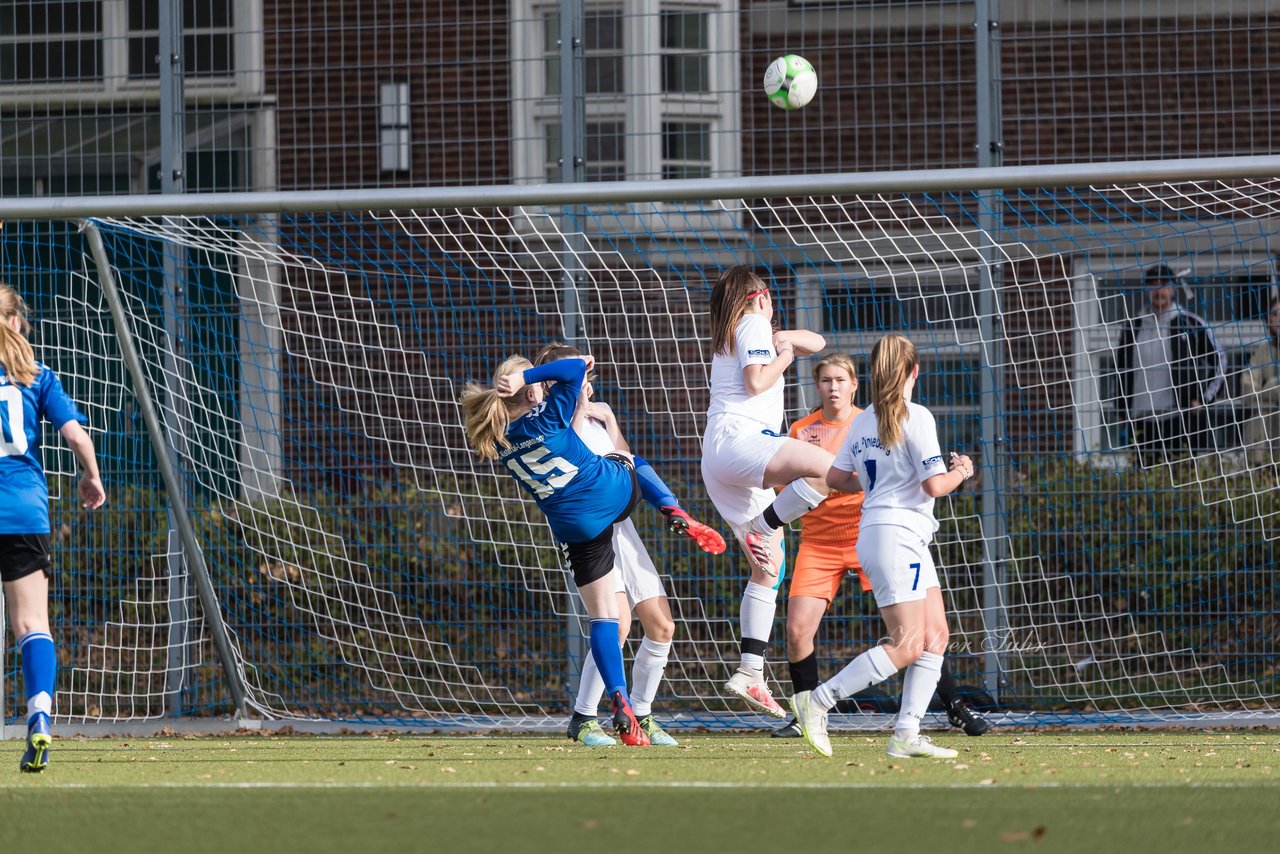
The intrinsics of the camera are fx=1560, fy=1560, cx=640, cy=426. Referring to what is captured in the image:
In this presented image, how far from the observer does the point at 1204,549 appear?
8352mm

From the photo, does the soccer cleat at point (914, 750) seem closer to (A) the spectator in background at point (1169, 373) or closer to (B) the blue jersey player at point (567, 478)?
(B) the blue jersey player at point (567, 478)

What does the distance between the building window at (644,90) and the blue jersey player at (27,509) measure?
13.8 ft

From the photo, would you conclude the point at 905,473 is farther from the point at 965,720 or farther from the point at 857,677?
the point at 965,720

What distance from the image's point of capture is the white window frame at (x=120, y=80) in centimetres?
921

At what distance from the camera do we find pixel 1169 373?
8430 millimetres

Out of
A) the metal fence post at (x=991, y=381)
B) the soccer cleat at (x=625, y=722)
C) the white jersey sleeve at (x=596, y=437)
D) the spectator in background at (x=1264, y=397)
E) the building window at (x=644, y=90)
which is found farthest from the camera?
the building window at (x=644, y=90)

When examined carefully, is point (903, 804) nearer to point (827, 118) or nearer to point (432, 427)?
point (432, 427)

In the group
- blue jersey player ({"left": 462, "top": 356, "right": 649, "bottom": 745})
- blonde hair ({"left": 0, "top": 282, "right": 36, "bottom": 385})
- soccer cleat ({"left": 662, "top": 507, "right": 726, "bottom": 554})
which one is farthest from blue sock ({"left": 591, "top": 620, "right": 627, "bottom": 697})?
blonde hair ({"left": 0, "top": 282, "right": 36, "bottom": 385})

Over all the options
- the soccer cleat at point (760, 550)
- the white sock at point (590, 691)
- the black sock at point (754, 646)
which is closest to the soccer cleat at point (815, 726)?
the black sock at point (754, 646)

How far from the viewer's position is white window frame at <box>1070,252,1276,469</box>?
8.22 metres

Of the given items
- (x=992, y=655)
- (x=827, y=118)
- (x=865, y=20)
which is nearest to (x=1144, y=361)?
(x=992, y=655)

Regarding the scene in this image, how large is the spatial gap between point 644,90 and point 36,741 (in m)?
5.77

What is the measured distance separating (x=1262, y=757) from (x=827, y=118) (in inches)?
247

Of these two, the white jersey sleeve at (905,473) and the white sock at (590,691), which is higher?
the white jersey sleeve at (905,473)
